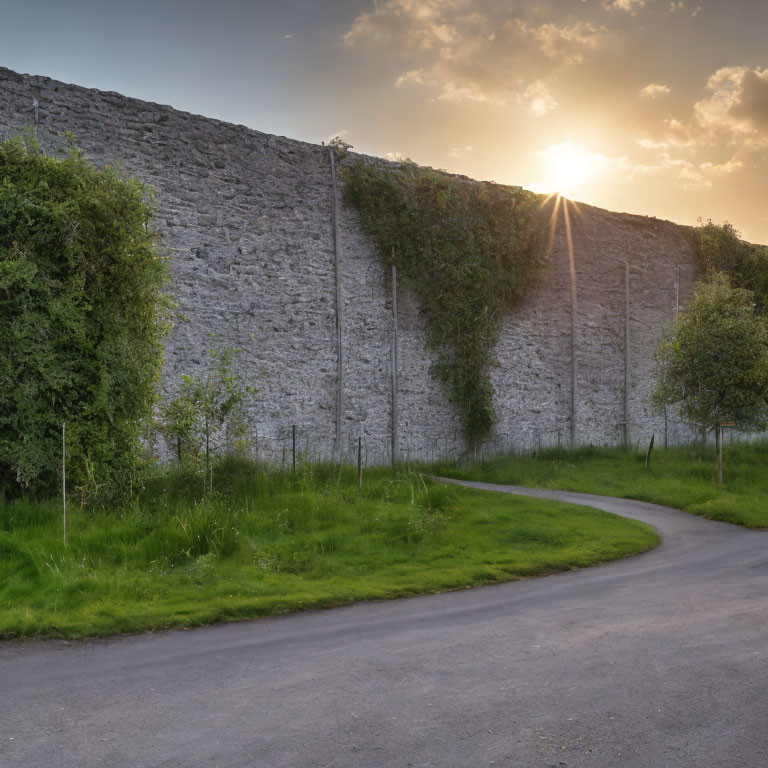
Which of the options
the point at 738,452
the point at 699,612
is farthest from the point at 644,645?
the point at 738,452

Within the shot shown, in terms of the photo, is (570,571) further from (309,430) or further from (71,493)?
(309,430)

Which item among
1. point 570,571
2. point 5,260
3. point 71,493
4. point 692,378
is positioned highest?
point 5,260

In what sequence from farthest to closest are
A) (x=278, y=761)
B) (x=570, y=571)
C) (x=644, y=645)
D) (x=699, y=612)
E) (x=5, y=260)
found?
(x=5, y=260) → (x=570, y=571) → (x=699, y=612) → (x=644, y=645) → (x=278, y=761)

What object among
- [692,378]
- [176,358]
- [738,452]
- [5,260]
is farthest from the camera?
[738,452]

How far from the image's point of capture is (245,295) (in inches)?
577

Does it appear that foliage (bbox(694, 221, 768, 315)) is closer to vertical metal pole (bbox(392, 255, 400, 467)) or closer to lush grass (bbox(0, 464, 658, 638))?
vertical metal pole (bbox(392, 255, 400, 467))

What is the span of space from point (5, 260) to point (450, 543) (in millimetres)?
6608

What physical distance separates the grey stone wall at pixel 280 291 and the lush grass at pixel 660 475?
1.11 meters

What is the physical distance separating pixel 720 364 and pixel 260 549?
11384mm

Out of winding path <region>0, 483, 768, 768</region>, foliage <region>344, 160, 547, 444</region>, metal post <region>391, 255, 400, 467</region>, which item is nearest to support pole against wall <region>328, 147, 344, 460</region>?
foliage <region>344, 160, 547, 444</region>

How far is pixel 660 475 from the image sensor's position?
1650 cm

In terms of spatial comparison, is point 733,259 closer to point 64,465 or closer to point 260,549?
point 260,549

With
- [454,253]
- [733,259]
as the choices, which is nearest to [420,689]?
[454,253]

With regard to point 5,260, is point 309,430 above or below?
below
